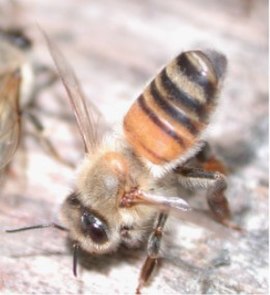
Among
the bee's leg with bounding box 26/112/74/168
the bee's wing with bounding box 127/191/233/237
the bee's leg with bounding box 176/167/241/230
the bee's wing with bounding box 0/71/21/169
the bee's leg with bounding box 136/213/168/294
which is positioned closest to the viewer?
the bee's wing with bounding box 127/191/233/237

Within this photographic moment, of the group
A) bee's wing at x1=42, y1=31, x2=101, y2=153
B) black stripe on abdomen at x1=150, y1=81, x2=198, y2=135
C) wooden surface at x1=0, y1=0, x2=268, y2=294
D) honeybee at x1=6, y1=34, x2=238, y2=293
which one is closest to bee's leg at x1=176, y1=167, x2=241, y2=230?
honeybee at x1=6, y1=34, x2=238, y2=293

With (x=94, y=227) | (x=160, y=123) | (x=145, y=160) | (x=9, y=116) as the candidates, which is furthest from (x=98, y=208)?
(x=9, y=116)

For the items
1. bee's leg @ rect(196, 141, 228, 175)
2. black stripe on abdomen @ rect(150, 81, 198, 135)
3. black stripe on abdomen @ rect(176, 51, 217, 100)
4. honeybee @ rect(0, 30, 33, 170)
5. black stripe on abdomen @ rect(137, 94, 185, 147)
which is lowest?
honeybee @ rect(0, 30, 33, 170)

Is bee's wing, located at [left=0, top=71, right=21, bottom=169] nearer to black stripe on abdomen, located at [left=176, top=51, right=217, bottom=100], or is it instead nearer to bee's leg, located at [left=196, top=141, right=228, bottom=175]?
bee's leg, located at [left=196, top=141, right=228, bottom=175]

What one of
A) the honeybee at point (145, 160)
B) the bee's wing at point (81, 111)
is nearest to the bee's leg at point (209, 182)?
the honeybee at point (145, 160)

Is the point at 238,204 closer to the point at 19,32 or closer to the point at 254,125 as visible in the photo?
the point at 254,125

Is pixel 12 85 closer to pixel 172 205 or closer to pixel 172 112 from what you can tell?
pixel 172 112

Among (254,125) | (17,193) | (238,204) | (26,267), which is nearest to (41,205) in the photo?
(17,193)
